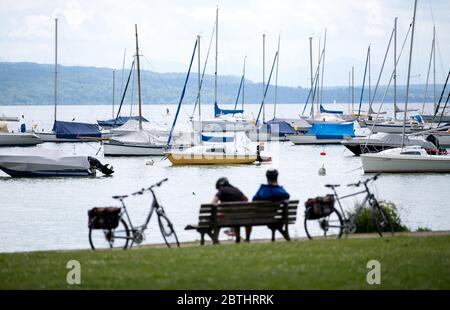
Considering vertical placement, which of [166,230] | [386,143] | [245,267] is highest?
[245,267]

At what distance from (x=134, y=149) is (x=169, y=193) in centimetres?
2562

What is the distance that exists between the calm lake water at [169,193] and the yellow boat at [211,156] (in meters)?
0.85

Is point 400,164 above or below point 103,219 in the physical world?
below

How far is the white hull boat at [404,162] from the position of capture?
186ft

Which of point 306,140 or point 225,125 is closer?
point 306,140

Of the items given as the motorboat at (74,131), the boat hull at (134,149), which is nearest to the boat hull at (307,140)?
the motorboat at (74,131)

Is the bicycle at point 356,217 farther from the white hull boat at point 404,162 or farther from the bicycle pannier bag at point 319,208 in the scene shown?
the white hull boat at point 404,162

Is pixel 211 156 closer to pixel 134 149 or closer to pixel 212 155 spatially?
pixel 212 155

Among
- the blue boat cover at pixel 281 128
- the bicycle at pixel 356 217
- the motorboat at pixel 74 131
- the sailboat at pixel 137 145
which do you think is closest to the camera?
the bicycle at pixel 356 217

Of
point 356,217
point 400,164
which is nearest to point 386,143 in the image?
point 400,164

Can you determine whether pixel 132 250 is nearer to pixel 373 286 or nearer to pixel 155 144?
pixel 373 286

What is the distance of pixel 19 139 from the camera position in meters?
91.3

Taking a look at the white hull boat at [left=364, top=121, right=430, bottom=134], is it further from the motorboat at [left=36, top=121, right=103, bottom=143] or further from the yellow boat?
the yellow boat

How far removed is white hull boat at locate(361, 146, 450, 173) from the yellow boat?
10027 mm
